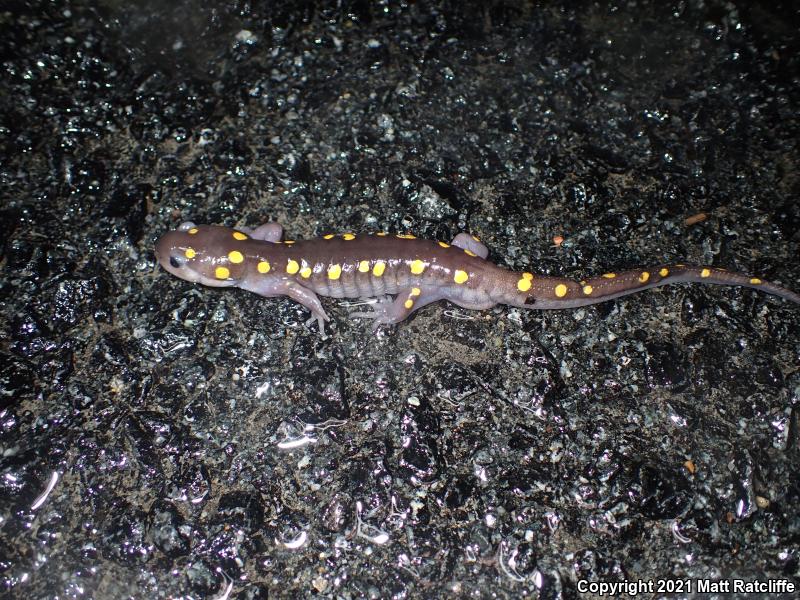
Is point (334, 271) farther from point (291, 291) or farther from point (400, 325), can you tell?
point (400, 325)

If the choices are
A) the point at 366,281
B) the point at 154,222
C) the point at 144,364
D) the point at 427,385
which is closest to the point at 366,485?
the point at 427,385

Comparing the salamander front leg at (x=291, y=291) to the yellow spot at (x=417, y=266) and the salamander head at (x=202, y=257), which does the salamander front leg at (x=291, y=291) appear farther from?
the yellow spot at (x=417, y=266)

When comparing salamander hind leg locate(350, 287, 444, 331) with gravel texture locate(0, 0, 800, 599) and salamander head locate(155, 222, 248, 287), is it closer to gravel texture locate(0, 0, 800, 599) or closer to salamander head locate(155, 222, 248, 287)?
gravel texture locate(0, 0, 800, 599)

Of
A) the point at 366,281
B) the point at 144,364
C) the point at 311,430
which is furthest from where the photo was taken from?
the point at 366,281

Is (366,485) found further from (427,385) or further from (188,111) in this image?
(188,111)

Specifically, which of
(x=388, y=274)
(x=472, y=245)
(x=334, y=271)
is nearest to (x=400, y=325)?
(x=388, y=274)

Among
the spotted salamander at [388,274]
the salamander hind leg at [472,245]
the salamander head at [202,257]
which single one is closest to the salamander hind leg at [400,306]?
the spotted salamander at [388,274]

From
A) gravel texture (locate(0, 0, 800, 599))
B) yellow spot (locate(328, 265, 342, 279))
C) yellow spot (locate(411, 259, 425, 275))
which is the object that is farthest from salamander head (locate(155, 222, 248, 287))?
yellow spot (locate(411, 259, 425, 275))
